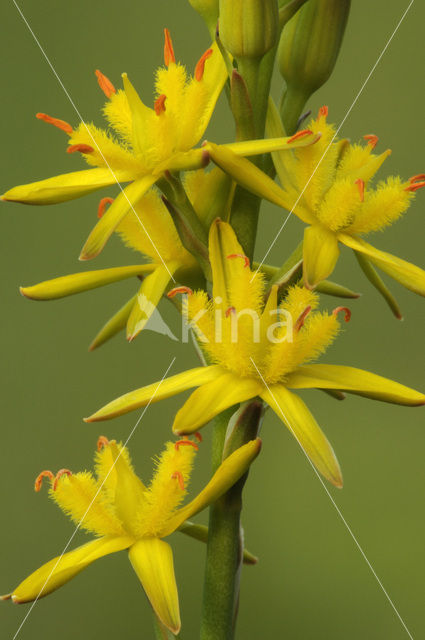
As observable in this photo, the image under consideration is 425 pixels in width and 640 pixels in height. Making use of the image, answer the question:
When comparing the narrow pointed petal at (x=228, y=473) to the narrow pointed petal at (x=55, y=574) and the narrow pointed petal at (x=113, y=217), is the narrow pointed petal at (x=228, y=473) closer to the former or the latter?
the narrow pointed petal at (x=55, y=574)

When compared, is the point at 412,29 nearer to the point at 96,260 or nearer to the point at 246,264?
the point at 96,260

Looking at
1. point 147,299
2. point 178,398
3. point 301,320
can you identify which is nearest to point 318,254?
point 301,320

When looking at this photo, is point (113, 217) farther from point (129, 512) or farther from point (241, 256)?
point (129, 512)

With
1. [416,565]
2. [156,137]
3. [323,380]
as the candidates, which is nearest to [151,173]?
[156,137]

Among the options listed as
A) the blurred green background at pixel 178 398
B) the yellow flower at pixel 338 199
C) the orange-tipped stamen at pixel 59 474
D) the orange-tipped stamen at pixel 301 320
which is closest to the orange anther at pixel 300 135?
the yellow flower at pixel 338 199

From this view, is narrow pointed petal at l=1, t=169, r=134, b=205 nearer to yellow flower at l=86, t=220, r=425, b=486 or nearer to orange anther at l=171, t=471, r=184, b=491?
yellow flower at l=86, t=220, r=425, b=486

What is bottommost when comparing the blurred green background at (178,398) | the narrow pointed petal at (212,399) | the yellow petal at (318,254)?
the blurred green background at (178,398)

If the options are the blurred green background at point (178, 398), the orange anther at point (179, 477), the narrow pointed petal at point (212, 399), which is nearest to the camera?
the narrow pointed petal at point (212, 399)
